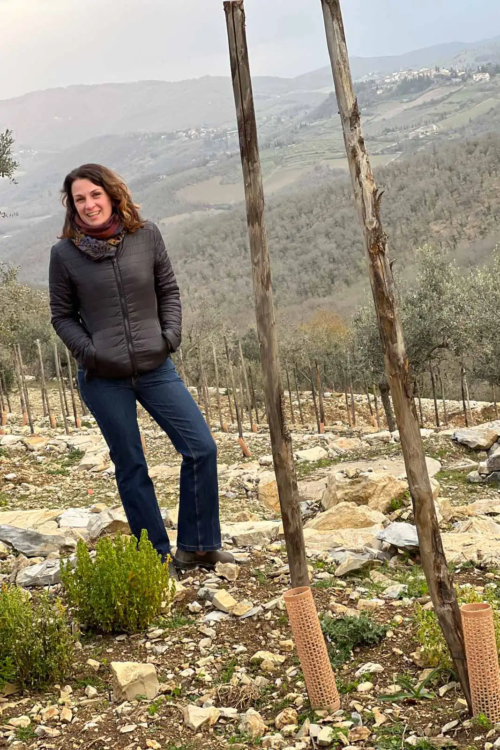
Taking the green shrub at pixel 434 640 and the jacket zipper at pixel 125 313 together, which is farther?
the jacket zipper at pixel 125 313

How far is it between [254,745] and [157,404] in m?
1.99

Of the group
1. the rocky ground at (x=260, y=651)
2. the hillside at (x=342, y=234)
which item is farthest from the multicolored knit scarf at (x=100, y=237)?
the hillside at (x=342, y=234)

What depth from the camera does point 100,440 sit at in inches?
601

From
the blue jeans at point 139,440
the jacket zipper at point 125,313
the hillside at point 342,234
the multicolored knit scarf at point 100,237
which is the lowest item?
the blue jeans at point 139,440

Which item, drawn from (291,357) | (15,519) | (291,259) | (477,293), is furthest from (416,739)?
(291,259)

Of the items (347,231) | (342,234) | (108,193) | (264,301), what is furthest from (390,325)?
(347,231)

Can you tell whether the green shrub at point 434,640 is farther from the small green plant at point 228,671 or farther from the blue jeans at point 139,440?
the blue jeans at point 139,440

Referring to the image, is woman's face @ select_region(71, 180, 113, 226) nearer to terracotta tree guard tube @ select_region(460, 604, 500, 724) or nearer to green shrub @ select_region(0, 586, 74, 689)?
green shrub @ select_region(0, 586, 74, 689)

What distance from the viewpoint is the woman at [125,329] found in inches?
163

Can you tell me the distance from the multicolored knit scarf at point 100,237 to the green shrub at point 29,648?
6.29 feet

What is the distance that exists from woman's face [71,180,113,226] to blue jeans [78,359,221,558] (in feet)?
3.06

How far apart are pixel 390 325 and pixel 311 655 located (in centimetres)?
143

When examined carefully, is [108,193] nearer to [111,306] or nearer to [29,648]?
[111,306]

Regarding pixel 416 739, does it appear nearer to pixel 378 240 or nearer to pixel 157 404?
pixel 378 240
